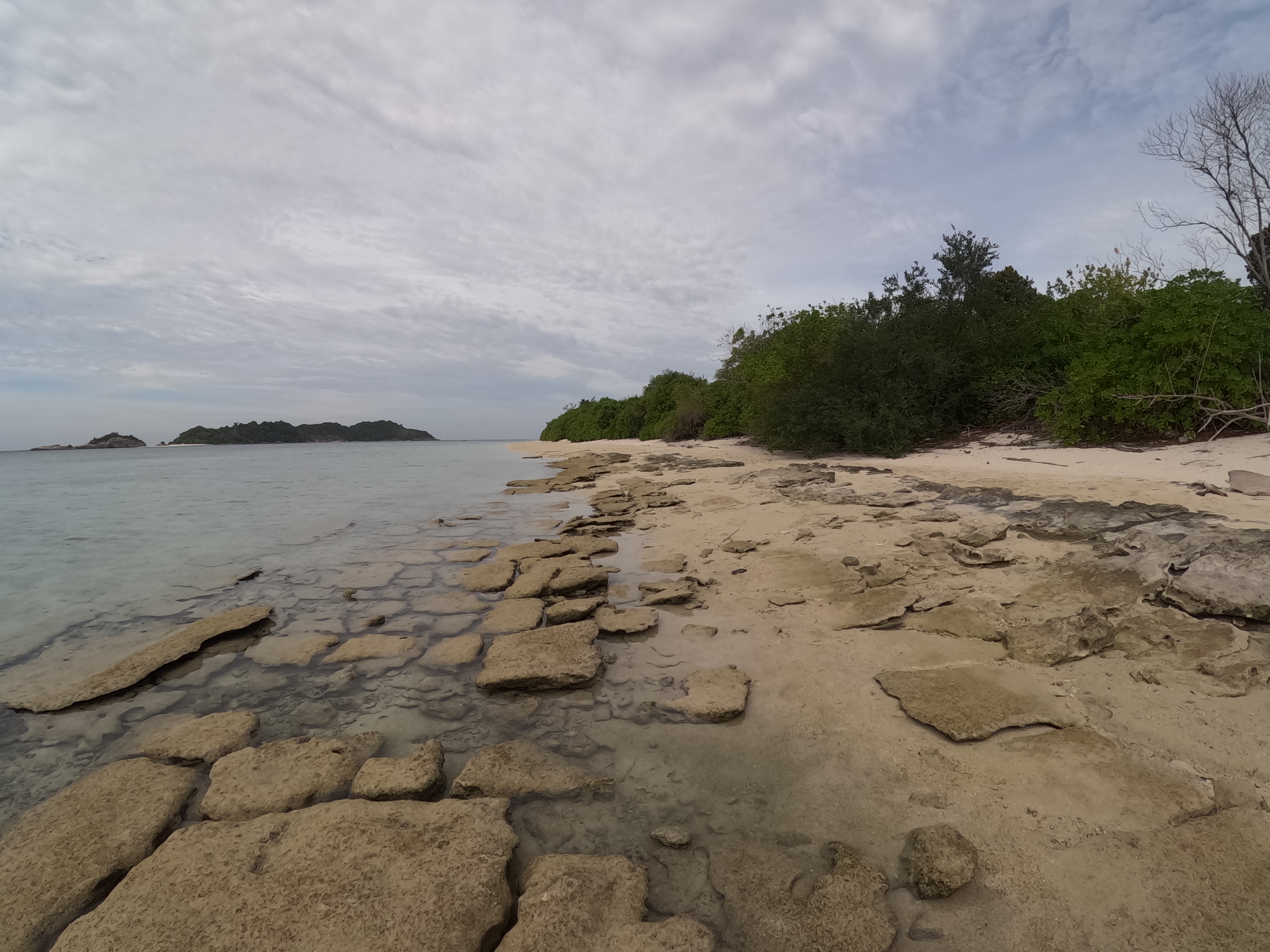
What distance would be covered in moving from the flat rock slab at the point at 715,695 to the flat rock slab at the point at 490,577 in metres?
2.34

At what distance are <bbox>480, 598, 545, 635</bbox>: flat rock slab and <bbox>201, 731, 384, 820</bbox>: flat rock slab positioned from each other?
52.3 inches

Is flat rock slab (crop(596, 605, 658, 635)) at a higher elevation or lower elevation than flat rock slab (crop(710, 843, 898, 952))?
higher

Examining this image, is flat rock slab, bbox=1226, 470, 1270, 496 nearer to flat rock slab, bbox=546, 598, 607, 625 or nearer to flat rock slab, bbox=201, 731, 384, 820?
flat rock slab, bbox=546, 598, 607, 625

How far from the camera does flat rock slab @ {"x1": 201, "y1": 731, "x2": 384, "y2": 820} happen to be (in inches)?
78.6

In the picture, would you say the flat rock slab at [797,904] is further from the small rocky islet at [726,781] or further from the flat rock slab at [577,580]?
the flat rock slab at [577,580]

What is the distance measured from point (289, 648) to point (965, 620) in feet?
13.8

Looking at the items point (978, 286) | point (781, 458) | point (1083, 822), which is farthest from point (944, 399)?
point (1083, 822)

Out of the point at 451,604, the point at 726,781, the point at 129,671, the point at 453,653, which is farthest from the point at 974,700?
the point at 129,671

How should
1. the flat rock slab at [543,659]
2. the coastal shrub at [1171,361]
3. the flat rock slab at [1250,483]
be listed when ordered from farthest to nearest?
the coastal shrub at [1171,361] < the flat rock slab at [1250,483] < the flat rock slab at [543,659]

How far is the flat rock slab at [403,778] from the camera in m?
2.02

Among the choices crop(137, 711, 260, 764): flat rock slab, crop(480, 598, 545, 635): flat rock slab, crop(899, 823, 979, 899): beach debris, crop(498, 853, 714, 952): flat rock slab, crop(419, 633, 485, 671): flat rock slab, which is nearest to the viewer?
crop(498, 853, 714, 952): flat rock slab

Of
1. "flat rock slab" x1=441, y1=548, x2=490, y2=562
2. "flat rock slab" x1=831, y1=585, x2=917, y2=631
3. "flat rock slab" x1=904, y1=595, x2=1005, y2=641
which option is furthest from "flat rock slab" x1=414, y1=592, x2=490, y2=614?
"flat rock slab" x1=904, y1=595, x2=1005, y2=641

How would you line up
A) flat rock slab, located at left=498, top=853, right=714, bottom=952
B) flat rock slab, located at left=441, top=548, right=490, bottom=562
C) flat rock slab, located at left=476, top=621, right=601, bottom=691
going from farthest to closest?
1. flat rock slab, located at left=441, top=548, right=490, bottom=562
2. flat rock slab, located at left=476, top=621, right=601, bottom=691
3. flat rock slab, located at left=498, top=853, right=714, bottom=952

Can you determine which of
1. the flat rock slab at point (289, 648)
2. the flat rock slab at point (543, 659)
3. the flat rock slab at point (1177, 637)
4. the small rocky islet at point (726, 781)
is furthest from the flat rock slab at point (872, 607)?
the flat rock slab at point (289, 648)
